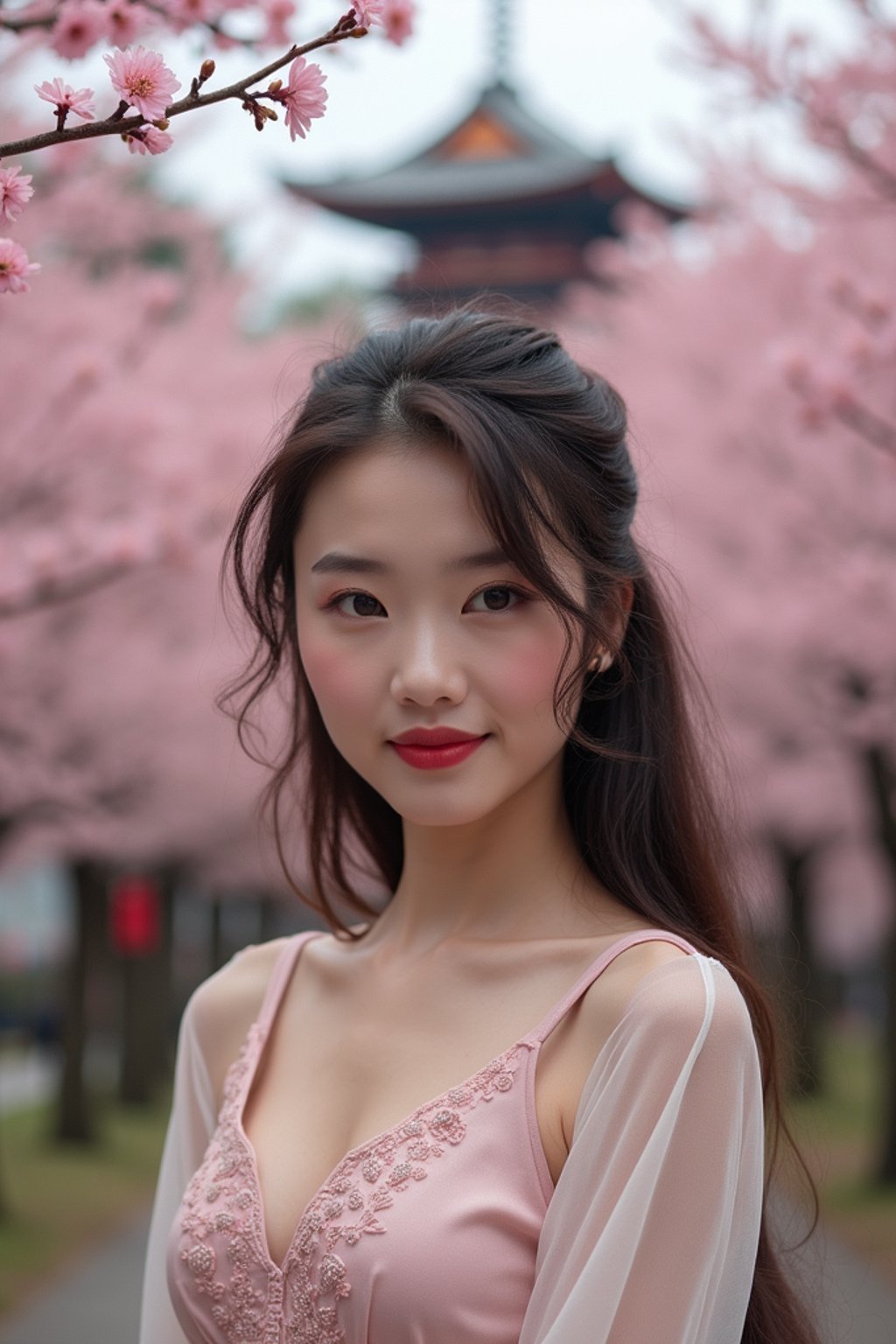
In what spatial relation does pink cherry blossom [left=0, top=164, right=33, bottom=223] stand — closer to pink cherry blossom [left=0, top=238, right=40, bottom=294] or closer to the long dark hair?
pink cherry blossom [left=0, top=238, right=40, bottom=294]

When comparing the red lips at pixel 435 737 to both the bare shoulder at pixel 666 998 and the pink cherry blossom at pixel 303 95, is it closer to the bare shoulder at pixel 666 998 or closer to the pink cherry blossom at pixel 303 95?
the bare shoulder at pixel 666 998

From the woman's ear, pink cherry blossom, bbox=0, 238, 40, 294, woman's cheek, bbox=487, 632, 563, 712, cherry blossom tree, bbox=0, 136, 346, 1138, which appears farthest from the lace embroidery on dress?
cherry blossom tree, bbox=0, 136, 346, 1138

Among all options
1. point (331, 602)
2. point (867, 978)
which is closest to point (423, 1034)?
point (331, 602)

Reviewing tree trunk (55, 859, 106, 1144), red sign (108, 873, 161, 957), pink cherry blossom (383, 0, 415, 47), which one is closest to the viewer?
pink cherry blossom (383, 0, 415, 47)

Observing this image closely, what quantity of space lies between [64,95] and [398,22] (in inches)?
29.5

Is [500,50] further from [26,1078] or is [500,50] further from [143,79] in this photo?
[143,79]

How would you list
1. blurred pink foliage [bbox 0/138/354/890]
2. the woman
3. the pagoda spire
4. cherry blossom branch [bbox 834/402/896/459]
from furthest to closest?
the pagoda spire, blurred pink foliage [bbox 0/138/354/890], cherry blossom branch [bbox 834/402/896/459], the woman

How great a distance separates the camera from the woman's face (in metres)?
1.73

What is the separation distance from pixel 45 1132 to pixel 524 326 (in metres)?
11.6

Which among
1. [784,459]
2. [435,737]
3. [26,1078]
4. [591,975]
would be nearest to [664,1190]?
[591,975]

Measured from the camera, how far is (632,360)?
1245 centimetres

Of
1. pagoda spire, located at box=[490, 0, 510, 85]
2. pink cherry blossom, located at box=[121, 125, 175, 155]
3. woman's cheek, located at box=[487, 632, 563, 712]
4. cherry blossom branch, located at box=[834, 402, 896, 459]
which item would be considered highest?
pagoda spire, located at box=[490, 0, 510, 85]

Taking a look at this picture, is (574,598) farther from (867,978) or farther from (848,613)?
(867,978)

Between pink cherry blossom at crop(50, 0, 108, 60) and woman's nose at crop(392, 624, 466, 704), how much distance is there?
3.21 ft
